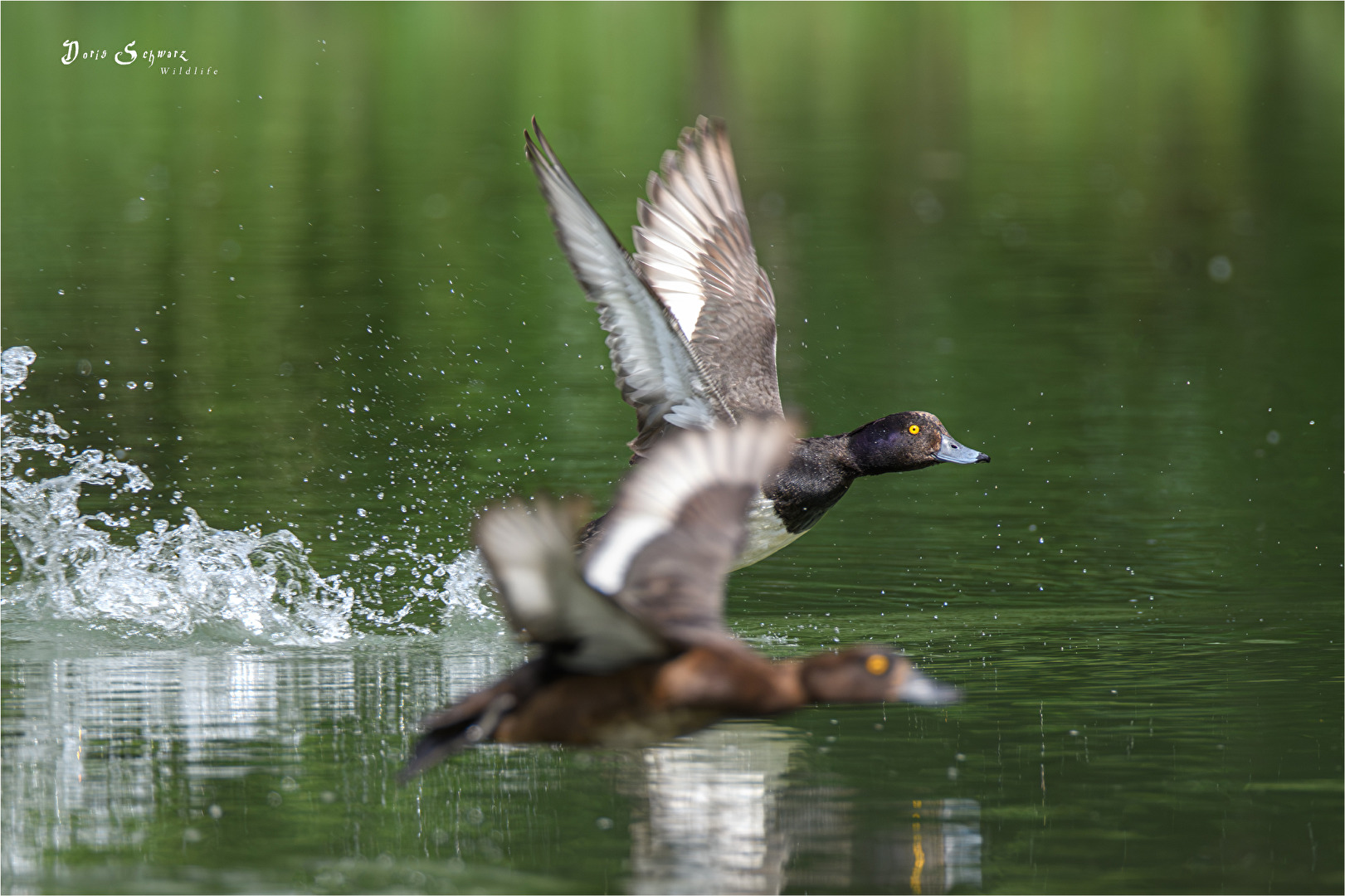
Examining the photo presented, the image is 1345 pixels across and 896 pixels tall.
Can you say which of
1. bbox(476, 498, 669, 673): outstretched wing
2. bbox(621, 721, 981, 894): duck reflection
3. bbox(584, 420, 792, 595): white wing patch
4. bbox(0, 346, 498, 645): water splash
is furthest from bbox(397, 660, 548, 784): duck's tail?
bbox(0, 346, 498, 645): water splash

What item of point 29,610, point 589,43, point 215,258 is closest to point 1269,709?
point 29,610

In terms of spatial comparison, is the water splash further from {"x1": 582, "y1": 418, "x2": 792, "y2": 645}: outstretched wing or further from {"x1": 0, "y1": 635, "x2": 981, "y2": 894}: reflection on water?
{"x1": 582, "y1": 418, "x2": 792, "y2": 645}: outstretched wing

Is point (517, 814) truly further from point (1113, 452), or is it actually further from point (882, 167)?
point (882, 167)

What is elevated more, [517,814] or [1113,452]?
[1113,452]

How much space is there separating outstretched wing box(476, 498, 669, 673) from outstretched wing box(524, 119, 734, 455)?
2.28 m

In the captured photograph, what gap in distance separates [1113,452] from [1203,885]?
277 inches

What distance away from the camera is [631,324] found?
786 cm

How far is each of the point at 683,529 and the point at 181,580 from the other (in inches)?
155

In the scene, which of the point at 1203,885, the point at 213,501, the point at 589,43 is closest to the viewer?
the point at 1203,885

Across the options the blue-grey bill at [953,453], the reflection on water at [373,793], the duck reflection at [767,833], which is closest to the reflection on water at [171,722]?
the reflection on water at [373,793]

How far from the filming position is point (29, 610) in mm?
8625

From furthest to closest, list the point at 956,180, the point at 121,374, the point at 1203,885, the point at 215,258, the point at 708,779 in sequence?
1. the point at 956,180
2. the point at 215,258
3. the point at 121,374
4. the point at 708,779
5. the point at 1203,885

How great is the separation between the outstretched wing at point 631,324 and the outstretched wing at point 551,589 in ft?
7.49

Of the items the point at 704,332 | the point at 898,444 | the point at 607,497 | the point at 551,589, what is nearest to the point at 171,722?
the point at 551,589
